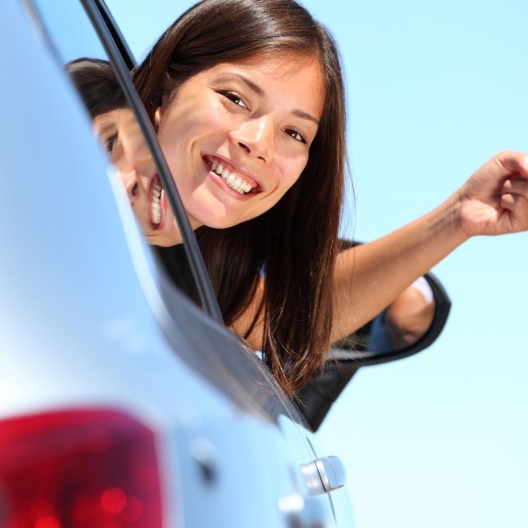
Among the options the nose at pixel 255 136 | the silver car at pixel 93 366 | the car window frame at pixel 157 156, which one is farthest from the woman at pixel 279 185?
the silver car at pixel 93 366

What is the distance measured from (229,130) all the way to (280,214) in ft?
2.05

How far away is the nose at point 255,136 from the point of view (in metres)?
2.51

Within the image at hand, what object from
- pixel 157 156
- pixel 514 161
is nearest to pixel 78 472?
pixel 157 156

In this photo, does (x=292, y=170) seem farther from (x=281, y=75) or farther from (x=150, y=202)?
(x=150, y=202)

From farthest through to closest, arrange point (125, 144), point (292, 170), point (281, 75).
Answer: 1. point (292, 170)
2. point (281, 75)
3. point (125, 144)

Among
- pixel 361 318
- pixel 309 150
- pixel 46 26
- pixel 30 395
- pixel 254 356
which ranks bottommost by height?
pixel 361 318

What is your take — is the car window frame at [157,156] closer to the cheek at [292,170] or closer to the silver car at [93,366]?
the silver car at [93,366]

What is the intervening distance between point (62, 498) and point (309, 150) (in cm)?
247

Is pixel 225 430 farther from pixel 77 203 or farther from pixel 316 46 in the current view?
pixel 316 46

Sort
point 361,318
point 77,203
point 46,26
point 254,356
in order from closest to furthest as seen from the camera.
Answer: point 77,203, point 46,26, point 254,356, point 361,318

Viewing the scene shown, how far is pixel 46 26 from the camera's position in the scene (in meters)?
0.87

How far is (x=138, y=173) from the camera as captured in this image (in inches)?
41.4

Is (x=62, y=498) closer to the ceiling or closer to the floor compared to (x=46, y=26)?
closer to the floor

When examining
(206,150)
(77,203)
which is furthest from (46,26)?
(206,150)
